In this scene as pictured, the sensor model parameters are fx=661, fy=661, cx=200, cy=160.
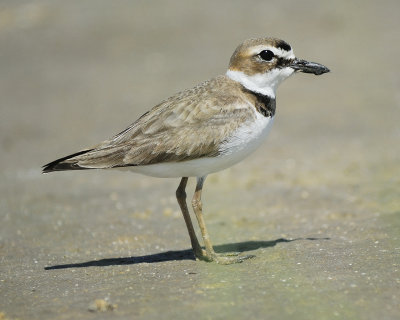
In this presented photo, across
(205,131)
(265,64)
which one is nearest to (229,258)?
(205,131)

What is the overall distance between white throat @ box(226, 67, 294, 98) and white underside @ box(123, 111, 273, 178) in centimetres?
38

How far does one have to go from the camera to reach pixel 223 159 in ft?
21.4

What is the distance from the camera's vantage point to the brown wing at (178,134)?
646 cm

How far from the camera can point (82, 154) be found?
6.67 meters

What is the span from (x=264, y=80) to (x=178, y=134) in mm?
1103

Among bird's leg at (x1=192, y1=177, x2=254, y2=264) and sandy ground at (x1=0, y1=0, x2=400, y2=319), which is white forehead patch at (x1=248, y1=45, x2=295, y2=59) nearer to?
bird's leg at (x1=192, y1=177, x2=254, y2=264)

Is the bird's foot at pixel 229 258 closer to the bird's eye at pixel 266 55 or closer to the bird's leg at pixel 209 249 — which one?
the bird's leg at pixel 209 249

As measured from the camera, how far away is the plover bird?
647cm

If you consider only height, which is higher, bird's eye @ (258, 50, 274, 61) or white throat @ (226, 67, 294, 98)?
bird's eye @ (258, 50, 274, 61)

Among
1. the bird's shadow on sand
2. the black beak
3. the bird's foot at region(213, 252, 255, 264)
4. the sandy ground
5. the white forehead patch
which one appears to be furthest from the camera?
the black beak

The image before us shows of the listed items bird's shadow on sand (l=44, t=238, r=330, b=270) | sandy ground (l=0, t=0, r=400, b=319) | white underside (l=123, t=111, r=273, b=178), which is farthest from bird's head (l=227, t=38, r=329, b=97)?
sandy ground (l=0, t=0, r=400, b=319)

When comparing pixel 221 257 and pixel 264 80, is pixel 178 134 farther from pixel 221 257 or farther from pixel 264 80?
pixel 221 257

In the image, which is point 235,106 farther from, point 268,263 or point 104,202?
point 104,202

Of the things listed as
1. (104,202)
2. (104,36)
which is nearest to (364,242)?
(104,202)
